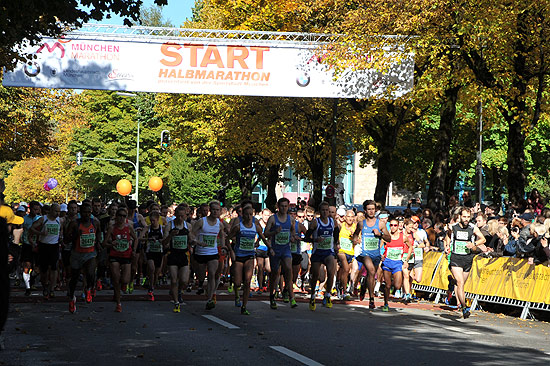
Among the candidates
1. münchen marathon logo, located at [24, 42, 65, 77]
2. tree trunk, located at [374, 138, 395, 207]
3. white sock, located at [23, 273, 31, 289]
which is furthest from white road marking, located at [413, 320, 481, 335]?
tree trunk, located at [374, 138, 395, 207]

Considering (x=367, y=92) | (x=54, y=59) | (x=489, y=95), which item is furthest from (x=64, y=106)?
(x=489, y=95)

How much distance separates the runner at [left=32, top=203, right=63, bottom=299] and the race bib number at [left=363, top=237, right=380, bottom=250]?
5.63 meters

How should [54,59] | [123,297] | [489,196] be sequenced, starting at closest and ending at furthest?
[123,297] < [54,59] < [489,196]

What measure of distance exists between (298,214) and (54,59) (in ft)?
29.3

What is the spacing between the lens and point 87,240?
15016 mm

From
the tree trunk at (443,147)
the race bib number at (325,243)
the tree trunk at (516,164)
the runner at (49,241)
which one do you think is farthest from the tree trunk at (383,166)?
the runner at (49,241)

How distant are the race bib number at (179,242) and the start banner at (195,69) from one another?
1076cm

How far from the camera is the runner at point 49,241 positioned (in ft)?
54.0

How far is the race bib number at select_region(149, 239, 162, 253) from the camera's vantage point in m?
17.8

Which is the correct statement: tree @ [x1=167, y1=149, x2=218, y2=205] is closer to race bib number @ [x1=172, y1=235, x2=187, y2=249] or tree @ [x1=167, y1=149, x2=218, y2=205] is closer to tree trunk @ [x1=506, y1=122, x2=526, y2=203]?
tree trunk @ [x1=506, y1=122, x2=526, y2=203]

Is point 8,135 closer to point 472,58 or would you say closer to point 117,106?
point 472,58

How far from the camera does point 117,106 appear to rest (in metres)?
72.5

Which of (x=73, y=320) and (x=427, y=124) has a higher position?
(x=427, y=124)

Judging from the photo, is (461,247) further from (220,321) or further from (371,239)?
(220,321)
